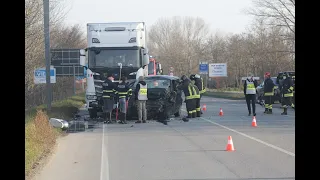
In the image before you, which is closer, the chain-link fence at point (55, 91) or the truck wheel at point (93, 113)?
the truck wheel at point (93, 113)

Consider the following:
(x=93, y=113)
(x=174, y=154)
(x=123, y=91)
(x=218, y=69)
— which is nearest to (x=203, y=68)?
(x=218, y=69)

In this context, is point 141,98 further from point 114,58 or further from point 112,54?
point 112,54

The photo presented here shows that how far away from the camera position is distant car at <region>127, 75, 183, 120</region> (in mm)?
19203

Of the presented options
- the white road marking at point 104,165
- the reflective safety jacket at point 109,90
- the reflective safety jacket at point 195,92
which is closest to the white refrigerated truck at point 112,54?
the reflective safety jacket at point 109,90

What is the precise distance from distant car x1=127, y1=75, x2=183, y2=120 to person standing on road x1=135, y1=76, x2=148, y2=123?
21.0 inches

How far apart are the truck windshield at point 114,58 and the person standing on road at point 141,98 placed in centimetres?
190

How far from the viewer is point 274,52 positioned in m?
42.8

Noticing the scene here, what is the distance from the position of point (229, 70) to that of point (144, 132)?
50302mm

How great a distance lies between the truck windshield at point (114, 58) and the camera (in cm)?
2050

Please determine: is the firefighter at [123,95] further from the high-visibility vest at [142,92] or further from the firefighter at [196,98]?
the firefighter at [196,98]
